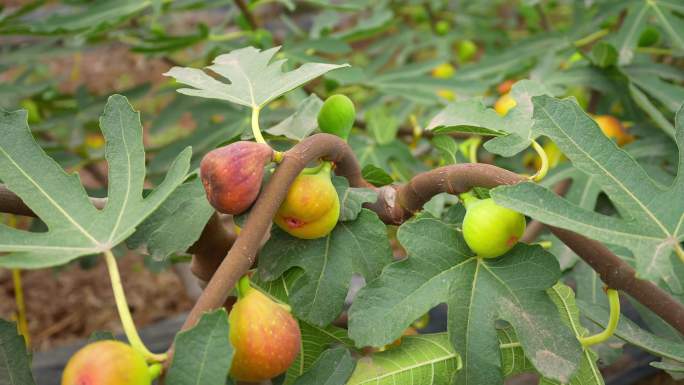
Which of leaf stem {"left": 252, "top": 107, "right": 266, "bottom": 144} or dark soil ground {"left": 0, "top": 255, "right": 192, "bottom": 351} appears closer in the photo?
leaf stem {"left": 252, "top": 107, "right": 266, "bottom": 144}

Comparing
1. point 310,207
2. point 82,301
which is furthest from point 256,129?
point 82,301

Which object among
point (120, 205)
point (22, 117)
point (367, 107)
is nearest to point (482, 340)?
point (120, 205)

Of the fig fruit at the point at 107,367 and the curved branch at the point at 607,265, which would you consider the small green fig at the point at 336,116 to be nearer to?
the curved branch at the point at 607,265

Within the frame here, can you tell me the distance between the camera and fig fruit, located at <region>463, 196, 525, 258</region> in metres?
0.57

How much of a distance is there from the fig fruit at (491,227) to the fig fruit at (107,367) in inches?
11.6

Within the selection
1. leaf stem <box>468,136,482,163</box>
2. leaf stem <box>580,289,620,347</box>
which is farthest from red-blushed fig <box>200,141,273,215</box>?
leaf stem <box>468,136,482,163</box>

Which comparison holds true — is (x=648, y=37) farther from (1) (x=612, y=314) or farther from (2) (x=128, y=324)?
(2) (x=128, y=324)

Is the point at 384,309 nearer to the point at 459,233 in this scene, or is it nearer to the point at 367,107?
the point at 459,233

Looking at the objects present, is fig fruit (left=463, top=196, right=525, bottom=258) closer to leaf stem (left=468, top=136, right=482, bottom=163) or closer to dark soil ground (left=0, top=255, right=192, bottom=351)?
leaf stem (left=468, top=136, right=482, bottom=163)

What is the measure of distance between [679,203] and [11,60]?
1.53 m

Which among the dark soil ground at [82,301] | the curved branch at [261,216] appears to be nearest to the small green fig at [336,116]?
the curved branch at [261,216]

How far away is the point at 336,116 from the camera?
0.72m

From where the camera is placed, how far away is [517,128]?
70 centimetres

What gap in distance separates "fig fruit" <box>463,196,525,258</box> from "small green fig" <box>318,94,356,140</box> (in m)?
0.18
